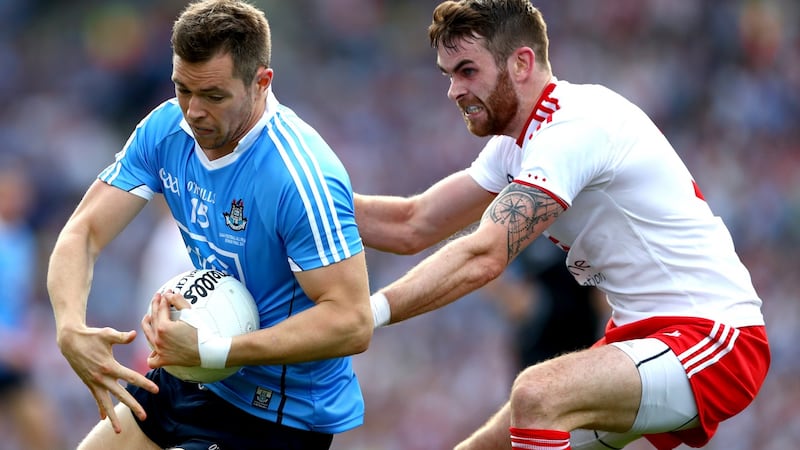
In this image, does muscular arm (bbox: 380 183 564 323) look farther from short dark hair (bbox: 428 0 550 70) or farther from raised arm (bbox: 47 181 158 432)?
raised arm (bbox: 47 181 158 432)

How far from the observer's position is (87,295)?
4.97 m

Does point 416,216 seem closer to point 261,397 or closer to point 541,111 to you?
point 541,111

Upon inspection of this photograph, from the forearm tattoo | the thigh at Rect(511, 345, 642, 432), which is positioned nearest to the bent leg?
the thigh at Rect(511, 345, 642, 432)

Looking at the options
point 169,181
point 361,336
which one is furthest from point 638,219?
point 169,181

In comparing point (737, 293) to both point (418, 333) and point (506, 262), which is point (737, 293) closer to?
point (506, 262)

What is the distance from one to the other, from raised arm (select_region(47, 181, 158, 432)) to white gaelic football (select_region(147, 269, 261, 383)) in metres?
0.19

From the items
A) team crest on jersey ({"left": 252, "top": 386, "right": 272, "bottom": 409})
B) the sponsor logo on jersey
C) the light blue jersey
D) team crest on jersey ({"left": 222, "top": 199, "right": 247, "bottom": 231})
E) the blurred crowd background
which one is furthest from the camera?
the blurred crowd background

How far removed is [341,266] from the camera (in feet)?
15.3

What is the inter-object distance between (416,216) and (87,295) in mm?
1825

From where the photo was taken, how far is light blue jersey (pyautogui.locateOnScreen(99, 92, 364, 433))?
470cm

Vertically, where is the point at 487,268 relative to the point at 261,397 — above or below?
above

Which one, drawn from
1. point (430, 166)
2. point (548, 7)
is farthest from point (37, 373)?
point (548, 7)

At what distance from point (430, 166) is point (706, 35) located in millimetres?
4085

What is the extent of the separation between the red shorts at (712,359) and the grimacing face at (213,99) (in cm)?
201
